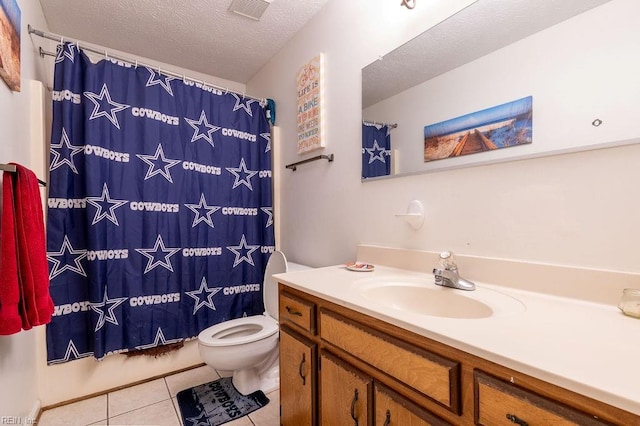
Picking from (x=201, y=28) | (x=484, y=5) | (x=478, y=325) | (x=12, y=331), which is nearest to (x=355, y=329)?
(x=478, y=325)

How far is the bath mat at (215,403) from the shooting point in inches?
60.2

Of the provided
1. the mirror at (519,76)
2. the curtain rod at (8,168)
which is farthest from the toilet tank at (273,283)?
the curtain rod at (8,168)

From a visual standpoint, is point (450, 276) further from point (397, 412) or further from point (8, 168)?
point (8, 168)

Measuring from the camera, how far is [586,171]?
33.4 inches

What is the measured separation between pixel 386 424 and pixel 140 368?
182 centimetres

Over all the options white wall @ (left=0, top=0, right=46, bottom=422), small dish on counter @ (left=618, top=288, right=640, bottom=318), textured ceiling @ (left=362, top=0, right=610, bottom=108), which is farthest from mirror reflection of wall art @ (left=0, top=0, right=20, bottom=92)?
small dish on counter @ (left=618, top=288, right=640, bottom=318)

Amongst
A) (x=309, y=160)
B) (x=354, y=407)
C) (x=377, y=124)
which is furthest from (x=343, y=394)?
(x=309, y=160)

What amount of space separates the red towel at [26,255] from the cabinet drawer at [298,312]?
0.90 meters

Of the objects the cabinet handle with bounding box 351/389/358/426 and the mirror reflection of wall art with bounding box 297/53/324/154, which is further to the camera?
the mirror reflection of wall art with bounding box 297/53/324/154

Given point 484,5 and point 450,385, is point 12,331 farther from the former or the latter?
point 484,5

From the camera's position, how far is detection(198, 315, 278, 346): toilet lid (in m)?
1.59

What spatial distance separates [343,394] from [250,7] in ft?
6.89

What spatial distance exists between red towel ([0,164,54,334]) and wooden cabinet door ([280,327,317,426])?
0.93 m

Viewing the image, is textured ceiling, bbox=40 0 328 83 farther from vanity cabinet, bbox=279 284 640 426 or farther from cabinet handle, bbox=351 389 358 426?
cabinet handle, bbox=351 389 358 426
